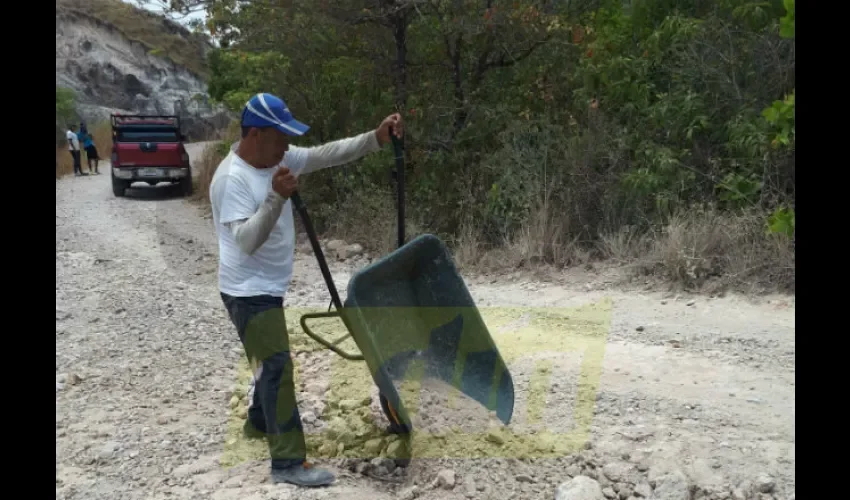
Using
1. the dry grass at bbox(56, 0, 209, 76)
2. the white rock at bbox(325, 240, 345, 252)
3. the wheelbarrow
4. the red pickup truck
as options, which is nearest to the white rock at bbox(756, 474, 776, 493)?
the wheelbarrow

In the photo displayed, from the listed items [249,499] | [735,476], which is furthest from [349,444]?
[735,476]

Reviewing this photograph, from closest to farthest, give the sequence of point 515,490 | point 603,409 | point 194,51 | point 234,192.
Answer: point 234,192, point 515,490, point 603,409, point 194,51

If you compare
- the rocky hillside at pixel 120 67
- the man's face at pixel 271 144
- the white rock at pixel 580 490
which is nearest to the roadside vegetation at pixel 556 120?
the white rock at pixel 580 490

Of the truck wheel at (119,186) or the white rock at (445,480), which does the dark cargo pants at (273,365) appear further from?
the truck wheel at (119,186)

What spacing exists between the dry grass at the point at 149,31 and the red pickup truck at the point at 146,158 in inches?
1060

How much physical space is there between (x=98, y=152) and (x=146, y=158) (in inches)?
571

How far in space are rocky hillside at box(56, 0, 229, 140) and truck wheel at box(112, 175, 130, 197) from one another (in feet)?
73.7

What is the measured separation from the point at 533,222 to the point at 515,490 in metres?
4.86

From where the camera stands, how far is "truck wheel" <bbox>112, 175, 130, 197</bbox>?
1741 centimetres

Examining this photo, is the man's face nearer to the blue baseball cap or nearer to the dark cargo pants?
the blue baseball cap

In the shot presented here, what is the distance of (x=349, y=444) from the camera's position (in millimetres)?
4035

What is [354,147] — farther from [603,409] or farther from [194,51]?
[194,51]

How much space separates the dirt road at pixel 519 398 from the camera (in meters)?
3.58

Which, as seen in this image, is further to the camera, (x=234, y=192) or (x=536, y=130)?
(x=536, y=130)
